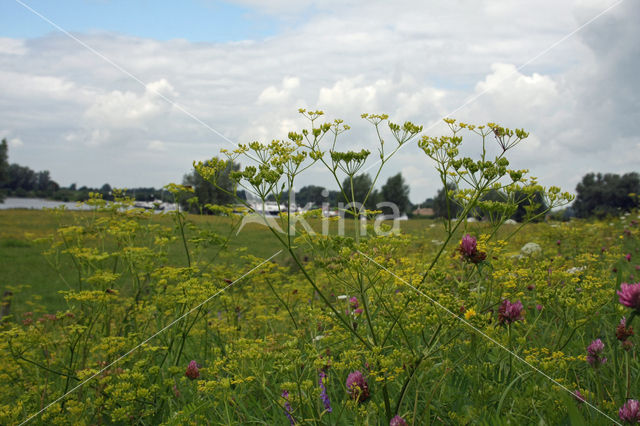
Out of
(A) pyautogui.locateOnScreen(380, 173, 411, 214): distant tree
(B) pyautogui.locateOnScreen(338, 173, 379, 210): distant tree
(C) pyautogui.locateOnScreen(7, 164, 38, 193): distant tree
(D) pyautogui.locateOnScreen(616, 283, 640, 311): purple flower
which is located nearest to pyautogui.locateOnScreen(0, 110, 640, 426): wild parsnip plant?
(D) pyautogui.locateOnScreen(616, 283, 640, 311): purple flower

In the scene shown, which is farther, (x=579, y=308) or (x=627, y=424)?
(x=579, y=308)

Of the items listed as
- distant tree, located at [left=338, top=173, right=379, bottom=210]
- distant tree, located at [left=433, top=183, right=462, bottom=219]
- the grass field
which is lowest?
the grass field

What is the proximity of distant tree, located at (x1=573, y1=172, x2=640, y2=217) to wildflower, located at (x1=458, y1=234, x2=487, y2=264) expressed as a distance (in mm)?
29086

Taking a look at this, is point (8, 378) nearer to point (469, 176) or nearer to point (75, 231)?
point (75, 231)

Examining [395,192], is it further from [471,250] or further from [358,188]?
[471,250]

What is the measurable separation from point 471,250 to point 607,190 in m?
35.6

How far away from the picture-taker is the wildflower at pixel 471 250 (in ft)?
8.89

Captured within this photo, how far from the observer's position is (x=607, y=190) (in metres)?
32.0

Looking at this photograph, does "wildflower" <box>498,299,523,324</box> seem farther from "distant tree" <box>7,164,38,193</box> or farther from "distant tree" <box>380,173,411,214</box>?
"distant tree" <box>7,164,38,193</box>

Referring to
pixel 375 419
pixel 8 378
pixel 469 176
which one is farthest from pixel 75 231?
pixel 469 176

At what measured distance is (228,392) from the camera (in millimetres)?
2574

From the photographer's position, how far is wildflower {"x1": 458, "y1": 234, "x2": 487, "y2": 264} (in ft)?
8.89

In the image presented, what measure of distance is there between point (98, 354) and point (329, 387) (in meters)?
3.04

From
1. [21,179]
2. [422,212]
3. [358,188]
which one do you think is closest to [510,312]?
[358,188]
